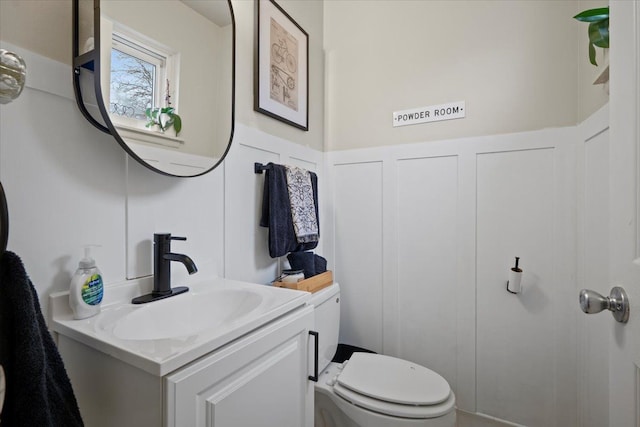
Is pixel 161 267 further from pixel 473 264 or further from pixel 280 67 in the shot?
pixel 473 264

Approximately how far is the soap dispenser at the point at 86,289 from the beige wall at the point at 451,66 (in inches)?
56.1

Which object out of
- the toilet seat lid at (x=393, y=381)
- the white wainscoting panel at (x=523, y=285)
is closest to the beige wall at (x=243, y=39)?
the white wainscoting panel at (x=523, y=285)

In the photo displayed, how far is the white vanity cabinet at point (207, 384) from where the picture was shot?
534mm

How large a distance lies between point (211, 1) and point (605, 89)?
1.46 meters

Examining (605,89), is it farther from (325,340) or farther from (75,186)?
(75,186)

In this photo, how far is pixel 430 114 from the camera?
1.62 metres

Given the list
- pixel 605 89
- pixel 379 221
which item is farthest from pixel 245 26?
pixel 605 89

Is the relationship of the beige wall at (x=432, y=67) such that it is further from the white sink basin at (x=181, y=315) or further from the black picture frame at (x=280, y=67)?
the white sink basin at (x=181, y=315)

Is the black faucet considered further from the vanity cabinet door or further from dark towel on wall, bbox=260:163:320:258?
dark towel on wall, bbox=260:163:320:258

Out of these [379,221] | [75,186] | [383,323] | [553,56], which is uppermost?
[553,56]

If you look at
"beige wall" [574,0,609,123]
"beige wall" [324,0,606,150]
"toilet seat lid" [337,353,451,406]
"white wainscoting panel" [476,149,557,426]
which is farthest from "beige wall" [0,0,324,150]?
"beige wall" [574,0,609,123]

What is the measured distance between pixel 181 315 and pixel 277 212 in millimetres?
582

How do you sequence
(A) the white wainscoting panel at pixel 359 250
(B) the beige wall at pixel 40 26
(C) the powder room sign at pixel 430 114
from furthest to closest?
(A) the white wainscoting panel at pixel 359 250
(C) the powder room sign at pixel 430 114
(B) the beige wall at pixel 40 26

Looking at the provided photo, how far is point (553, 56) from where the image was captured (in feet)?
4.52
